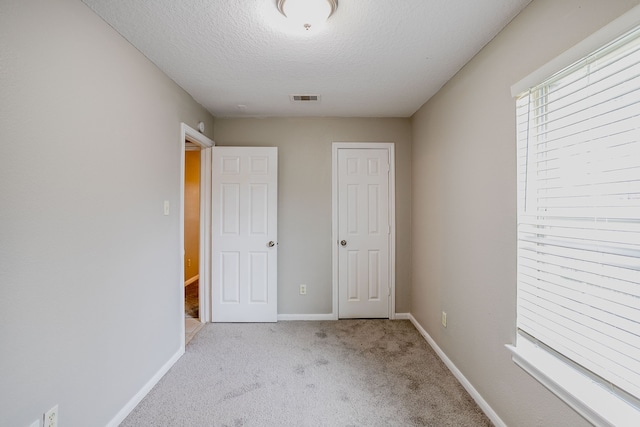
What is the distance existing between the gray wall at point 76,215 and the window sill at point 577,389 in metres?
2.26

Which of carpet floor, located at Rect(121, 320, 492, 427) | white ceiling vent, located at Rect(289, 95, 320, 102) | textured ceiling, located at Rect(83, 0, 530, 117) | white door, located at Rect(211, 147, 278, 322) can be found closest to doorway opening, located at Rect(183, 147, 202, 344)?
white door, located at Rect(211, 147, 278, 322)

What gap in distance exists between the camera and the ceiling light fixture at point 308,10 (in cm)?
131

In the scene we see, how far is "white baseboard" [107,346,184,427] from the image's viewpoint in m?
1.58

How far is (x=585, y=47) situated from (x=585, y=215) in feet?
2.26

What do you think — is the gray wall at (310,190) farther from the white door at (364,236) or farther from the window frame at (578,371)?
the window frame at (578,371)

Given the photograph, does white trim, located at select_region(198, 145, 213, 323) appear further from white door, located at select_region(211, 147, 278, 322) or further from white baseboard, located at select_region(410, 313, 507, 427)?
white baseboard, located at select_region(410, 313, 507, 427)

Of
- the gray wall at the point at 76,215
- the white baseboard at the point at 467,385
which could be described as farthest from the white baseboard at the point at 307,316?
the gray wall at the point at 76,215

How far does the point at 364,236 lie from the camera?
3.12m

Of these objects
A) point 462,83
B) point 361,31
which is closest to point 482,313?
point 462,83

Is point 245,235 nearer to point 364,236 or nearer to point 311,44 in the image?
point 364,236

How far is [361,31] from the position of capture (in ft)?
5.19

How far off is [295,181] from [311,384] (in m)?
2.04

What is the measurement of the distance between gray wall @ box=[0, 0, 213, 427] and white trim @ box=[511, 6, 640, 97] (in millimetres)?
2304

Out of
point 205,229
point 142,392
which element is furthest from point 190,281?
point 142,392
